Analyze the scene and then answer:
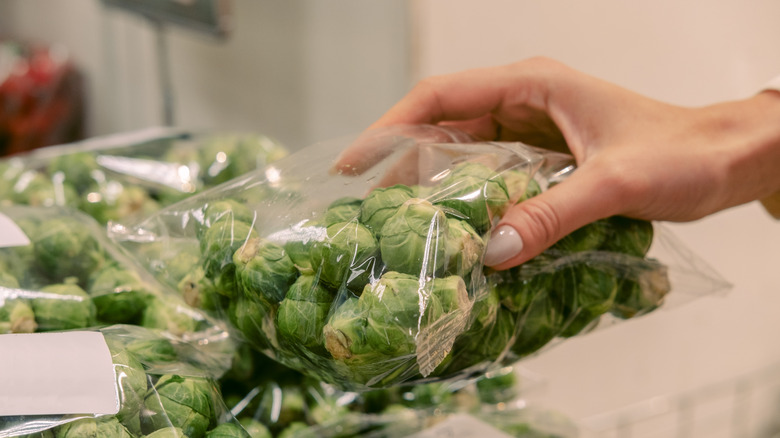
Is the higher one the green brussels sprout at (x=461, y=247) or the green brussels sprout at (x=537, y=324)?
the green brussels sprout at (x=461, y=247)

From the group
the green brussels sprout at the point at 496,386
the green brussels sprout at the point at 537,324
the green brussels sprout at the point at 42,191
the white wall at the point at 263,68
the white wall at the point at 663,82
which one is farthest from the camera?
the white wall at the point at 263,68

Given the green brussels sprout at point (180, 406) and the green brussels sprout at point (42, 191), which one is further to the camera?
the green brussels sprout at point (42, 191)

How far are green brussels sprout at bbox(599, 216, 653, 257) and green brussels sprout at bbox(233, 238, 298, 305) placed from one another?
0.36 m

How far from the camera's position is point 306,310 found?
611 millimetres

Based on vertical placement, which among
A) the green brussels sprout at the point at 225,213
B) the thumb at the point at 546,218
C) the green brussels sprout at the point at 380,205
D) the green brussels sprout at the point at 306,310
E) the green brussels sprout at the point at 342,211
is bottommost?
the green brussels sprout at the point at 306,310

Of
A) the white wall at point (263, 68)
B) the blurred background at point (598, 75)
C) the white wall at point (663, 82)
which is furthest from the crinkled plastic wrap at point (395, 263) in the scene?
the white wall at point (263, 68)

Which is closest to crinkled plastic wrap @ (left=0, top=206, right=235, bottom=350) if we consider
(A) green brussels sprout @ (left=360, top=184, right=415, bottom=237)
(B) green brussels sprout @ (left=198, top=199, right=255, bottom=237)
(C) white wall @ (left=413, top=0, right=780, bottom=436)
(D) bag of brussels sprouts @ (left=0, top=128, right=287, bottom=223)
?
(B) green brussels sprout @ (left=198, top=199, right=255, bottom=237)

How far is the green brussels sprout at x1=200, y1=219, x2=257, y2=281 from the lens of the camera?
676 millimetres

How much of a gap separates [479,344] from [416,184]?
0.57 ft

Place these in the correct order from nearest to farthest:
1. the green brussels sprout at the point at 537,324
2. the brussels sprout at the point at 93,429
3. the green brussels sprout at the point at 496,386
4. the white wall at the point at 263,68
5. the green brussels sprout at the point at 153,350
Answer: the brussels sprout at the point at 93,429, the green brussels sprout at the point at 153,350, the green brussels sprout at the point at 537,324, the green brussels sprout at the point at 496,386, the white wall at the point at 263,68

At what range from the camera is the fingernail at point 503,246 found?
673 mm

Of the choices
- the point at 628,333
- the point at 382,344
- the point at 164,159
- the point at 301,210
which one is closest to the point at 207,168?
the point at 164,159

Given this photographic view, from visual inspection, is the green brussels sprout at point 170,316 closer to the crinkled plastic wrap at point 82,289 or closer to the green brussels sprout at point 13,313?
the crinkled plastic wrap at point 82,289

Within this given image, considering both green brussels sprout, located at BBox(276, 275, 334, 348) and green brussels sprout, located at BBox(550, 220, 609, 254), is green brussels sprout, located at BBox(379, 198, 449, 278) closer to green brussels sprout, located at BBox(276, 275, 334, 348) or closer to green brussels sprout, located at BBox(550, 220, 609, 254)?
green brussels sprout, located at BBox(276, 275, 334, 348)
